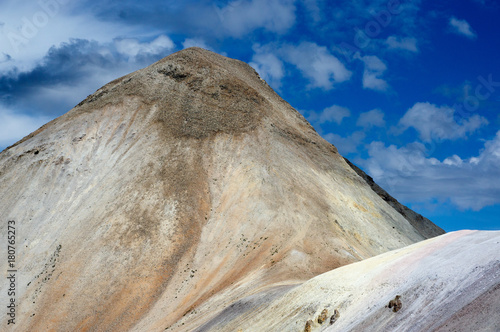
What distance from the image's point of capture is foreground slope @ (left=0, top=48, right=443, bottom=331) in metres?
36.4

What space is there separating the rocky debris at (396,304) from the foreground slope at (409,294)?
124 millimetres

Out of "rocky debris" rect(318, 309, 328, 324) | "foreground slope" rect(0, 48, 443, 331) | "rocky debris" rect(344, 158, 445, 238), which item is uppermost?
"rocky debris" rect(344, 158, 445, 238)

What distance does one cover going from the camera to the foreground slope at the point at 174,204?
36.4 metres

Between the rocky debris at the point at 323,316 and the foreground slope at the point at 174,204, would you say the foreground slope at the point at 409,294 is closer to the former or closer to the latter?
the rocky debris at the point at 323,316

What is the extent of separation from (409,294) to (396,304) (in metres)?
0.66

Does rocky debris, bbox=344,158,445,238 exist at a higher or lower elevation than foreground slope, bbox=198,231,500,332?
higher

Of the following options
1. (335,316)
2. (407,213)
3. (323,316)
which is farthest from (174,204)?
(407,213)

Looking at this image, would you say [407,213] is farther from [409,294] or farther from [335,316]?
[409,294]

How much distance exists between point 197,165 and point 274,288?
1972 centimetres

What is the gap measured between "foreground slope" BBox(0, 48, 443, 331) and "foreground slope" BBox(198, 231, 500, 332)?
7.95 metres

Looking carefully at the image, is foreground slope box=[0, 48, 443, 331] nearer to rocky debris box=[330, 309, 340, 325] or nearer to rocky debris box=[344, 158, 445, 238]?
rocky debris box=[330, 309, 340, 325]

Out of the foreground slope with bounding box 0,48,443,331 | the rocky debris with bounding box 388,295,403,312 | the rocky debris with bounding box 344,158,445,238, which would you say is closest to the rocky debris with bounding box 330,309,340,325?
the rocky debris with bounding box 388,295,403,312

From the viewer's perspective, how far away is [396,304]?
60.4 feet

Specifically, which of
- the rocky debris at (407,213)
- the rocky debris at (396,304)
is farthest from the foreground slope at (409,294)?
the rocky debris at (407,213)
